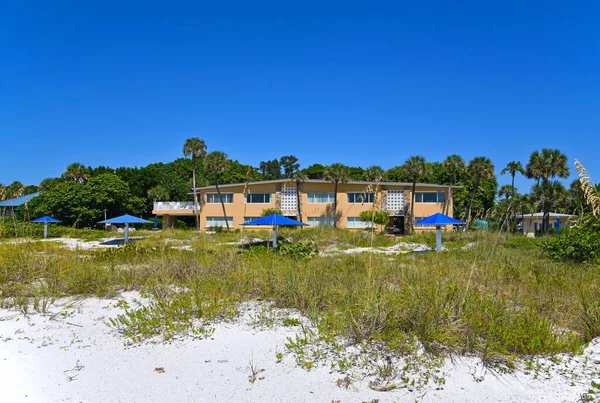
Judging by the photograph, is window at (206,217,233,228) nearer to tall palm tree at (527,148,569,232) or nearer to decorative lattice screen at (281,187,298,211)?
decorative lattice screen at (281,187,298,211)

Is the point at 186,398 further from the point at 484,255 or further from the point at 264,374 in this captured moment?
the point at 484,255

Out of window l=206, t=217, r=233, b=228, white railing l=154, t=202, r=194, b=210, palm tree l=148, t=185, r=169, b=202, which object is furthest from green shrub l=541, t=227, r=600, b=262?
palm tree l=148, t=185, r=169, b=202

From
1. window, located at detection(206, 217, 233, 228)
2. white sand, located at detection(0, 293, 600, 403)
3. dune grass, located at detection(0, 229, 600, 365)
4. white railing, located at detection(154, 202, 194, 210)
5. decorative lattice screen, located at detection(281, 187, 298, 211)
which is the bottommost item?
window, located at detection(206, 217, 233, 228)

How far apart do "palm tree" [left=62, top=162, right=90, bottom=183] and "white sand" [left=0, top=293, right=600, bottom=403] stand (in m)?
49.7

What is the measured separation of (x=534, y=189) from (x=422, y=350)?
148 ft

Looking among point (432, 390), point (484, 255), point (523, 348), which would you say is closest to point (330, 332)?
point (432, 390)

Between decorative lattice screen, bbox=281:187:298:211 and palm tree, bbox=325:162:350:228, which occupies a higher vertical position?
palm tree, bbox=325:162:350:228

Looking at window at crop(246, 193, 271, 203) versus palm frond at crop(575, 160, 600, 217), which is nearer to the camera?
palm frond at crop(575, 160, 600, 217)

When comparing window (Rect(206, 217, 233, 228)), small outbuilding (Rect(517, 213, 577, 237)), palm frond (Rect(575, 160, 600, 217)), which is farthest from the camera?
small outbuilding (Rect(517, 213, 577, 237))

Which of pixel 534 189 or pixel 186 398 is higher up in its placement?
pixel 534 189

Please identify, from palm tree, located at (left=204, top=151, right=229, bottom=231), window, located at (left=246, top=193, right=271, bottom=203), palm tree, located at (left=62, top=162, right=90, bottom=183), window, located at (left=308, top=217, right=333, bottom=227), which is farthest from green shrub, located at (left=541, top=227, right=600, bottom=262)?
palm tree, located at (left=62, top=162, right=90, bottom=183)

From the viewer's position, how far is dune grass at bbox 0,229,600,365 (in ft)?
13.9

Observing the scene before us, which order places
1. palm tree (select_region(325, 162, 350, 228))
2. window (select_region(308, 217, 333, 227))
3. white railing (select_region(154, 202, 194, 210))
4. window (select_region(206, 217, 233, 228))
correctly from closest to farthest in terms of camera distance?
palm tree (select_region(325, 162, 350, 228)) < window (select_region(308, 217, 333, 227)) < window (select_region(206, 217, 233, 228)) < white railing (select_region(154, 202, 194, 210))

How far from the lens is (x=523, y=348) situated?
4.16 m
